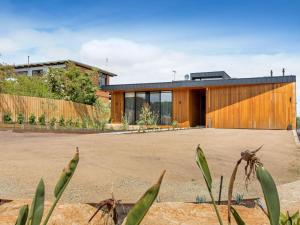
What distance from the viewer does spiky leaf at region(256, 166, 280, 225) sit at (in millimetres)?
601

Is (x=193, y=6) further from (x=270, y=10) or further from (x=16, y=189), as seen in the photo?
(x=16, y=189)

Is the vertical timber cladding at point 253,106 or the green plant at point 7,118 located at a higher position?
the vertical timber cladding at point 253,106

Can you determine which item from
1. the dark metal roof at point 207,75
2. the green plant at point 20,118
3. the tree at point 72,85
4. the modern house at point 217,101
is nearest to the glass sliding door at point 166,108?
the modern house at point 217,101

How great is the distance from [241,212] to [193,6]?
31.8 feet

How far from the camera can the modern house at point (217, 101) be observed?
71.5ft

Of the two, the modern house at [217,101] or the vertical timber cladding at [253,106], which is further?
the modern house at [217,101]

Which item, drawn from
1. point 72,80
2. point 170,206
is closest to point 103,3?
point 170,206

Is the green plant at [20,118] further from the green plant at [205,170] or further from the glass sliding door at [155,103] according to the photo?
the green plant at [205,170]

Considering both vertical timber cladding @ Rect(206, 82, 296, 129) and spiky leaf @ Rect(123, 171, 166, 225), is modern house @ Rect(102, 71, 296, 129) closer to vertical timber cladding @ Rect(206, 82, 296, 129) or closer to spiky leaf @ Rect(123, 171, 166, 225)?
vertical timber cladding @ Rect(206, 82, 296, 129)

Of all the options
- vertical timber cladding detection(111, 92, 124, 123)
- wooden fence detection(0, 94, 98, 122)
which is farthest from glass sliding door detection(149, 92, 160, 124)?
wooden fence detection(0, 94, 98, 122)

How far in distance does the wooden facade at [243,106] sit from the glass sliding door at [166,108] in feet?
1.28

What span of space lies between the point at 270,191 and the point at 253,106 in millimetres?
22873

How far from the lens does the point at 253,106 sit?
74.2ft

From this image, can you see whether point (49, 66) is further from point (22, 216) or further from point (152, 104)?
point (22, 216)
